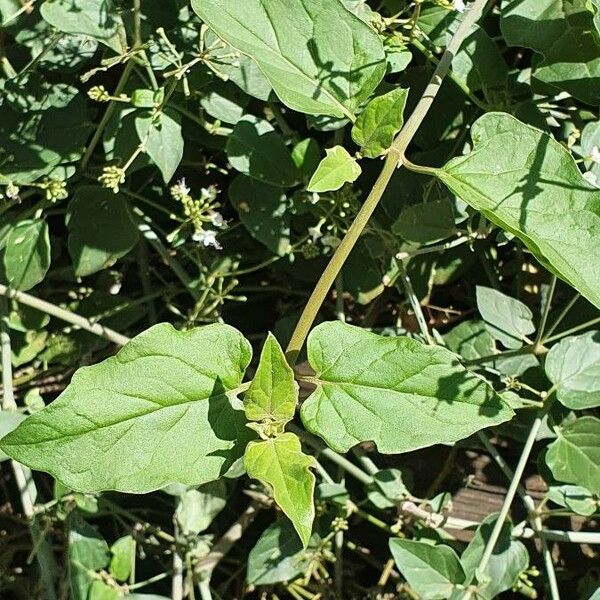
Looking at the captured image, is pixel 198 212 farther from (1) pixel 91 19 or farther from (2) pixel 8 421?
(2) pixel 8 421

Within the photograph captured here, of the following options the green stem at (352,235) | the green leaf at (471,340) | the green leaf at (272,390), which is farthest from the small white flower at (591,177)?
the green leaf at (272,390)

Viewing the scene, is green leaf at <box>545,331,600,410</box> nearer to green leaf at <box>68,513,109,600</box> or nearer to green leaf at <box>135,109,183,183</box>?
green leaf at <box>135,109,183,183</box>

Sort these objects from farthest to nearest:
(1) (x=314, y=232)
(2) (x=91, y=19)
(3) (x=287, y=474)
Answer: (1) (x=314, y=232) < (2) (x=91, y=19) < (3) (x=287, y=474)

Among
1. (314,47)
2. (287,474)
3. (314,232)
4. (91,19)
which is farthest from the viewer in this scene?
(314,232)

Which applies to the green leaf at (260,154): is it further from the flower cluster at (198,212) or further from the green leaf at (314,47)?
the green leaf at (314,47)

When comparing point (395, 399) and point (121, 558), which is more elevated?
point (395, 399)

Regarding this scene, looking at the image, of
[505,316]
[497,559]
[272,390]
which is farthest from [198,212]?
[497,559]

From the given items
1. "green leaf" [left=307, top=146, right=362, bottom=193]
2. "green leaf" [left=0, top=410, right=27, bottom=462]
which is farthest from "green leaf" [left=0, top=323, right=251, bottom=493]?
"green leaf" [left=0, top=410, right=27, bottom=462]

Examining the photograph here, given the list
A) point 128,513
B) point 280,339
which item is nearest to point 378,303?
point 280,339
